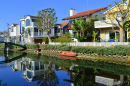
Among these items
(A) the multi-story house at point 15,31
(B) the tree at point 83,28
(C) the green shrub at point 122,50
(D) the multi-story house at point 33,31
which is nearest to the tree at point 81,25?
(B) the tree at point 83,28

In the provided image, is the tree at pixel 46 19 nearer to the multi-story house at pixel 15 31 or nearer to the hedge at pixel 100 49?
the hedge at pixel 100 49

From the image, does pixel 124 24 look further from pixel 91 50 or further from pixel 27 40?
pixel 27 40

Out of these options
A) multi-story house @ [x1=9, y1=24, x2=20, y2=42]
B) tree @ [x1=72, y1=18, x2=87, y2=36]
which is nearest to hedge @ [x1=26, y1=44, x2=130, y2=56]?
tree @ [x1=72, y1=18, x2=87, y2=36]

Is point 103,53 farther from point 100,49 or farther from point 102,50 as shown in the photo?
point 100,49

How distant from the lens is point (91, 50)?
80.1 feet

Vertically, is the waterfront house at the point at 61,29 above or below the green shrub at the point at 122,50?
above

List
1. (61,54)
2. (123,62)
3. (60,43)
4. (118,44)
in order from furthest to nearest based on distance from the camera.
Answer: (60,43) → (61,54) → (118,44) → (123,62)

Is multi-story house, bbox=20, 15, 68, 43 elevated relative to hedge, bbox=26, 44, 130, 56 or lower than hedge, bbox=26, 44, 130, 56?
elevated

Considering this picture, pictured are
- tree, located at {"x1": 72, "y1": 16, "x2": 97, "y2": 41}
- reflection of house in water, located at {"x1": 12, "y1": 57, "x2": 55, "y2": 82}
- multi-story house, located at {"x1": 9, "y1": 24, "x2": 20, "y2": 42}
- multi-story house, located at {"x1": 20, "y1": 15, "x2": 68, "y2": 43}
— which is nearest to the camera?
reflection of house in water, located at {"x1": 12, "y1": 57, "x2": 55, "y2": 82}

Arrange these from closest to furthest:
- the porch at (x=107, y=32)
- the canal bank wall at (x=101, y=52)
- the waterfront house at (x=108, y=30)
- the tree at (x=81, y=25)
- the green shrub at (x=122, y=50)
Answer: the green shrub at (x=122, y=50)
the canal bank wall at (x=101, y=52)
the waterfront house at (x=108, y=30)
the porch at (x=107, y=32)
the tree at (x=81, y=25)

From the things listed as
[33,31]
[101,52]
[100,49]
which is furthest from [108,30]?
[33,31]

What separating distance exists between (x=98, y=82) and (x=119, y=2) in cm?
1507

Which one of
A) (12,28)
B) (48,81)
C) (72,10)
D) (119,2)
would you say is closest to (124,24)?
(119,2)

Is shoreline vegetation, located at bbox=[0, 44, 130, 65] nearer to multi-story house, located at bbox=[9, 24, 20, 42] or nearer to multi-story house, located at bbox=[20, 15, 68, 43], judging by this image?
multi-story house, located at bbox=[20, 15, 68, 43]
